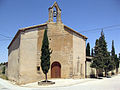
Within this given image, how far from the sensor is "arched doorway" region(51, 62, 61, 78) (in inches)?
699

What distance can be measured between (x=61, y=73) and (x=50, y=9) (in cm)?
863

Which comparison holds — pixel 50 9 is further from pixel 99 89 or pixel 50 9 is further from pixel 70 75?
pixel 99 89

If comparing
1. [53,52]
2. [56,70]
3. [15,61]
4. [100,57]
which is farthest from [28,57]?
[100,57]

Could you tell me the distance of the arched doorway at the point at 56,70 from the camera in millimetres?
17766

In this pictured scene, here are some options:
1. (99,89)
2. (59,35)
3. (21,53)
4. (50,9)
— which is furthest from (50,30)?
(99,89)

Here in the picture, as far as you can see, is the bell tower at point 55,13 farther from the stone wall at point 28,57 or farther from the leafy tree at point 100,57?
the leafy tree at point 100,57

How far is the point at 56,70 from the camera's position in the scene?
1784 centimetres

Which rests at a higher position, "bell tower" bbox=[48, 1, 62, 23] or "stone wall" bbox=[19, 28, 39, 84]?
"bell tower" bbox=[48, 1, 62, 23]

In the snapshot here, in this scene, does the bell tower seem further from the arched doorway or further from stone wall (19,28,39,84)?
the arched doorway

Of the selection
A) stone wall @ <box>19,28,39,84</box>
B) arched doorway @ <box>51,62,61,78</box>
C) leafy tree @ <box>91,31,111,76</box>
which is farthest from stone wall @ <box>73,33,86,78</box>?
stone wall @ <box>19,28,39,84</box>

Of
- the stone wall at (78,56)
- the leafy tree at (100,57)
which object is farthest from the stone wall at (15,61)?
the leafy tree at (100,57)

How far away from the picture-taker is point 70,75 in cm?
1788

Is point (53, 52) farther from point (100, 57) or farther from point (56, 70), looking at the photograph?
point (100, 57)

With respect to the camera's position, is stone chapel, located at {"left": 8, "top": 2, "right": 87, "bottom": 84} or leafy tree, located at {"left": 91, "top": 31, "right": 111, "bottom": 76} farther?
leafy tree, located at {"left": 91, "top": 31, "right": 111, "bottom": 76}
